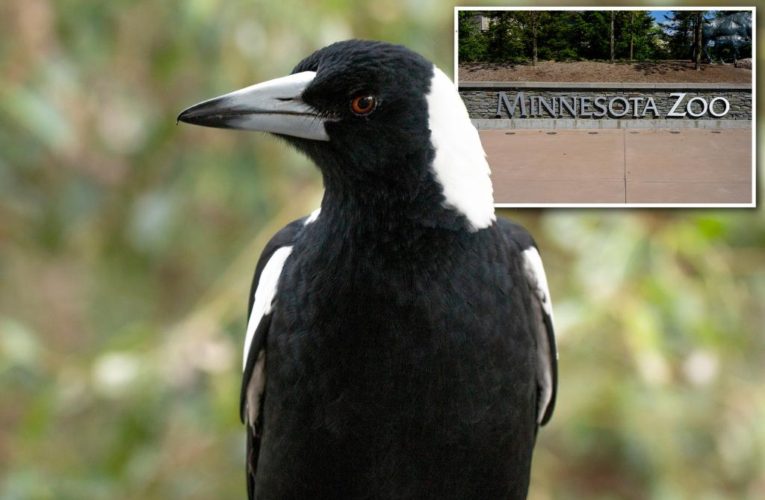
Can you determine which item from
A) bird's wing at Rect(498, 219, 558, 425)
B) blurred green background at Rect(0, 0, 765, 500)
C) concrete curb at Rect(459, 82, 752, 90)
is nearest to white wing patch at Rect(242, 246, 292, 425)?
bird's wing at Rect(498, 219, 558, 425)

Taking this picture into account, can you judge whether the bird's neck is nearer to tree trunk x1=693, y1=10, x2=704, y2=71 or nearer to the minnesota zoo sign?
the minnesota zoo sign

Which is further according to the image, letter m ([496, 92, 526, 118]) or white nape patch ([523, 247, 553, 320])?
letter m ([496, 92, 526, 118])

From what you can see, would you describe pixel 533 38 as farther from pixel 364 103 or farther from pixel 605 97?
pixel 364 103

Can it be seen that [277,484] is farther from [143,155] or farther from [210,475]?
[143,155]

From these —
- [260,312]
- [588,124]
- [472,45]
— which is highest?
[472,45]

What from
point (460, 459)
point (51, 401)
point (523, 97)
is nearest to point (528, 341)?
point (460, 459)

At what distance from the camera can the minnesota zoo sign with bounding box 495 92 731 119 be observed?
1.79 m

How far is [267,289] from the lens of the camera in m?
1.59

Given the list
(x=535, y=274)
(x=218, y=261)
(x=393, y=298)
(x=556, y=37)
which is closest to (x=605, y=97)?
(x=556, y=37)

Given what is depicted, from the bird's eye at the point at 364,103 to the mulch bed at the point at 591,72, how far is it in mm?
416

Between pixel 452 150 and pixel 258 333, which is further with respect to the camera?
pixel 258 333

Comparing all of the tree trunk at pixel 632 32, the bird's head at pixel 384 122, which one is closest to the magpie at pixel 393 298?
the bird's head at pixel 384 122

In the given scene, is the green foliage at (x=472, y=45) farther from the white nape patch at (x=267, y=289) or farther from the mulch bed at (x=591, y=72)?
the white nape patch at (x=267, y=289)

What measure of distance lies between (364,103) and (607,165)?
585 millimetres
